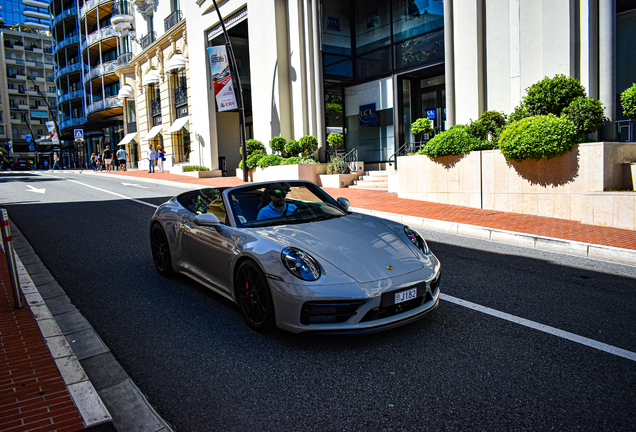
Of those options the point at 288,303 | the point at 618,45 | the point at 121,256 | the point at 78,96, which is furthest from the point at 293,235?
the point at 78,96

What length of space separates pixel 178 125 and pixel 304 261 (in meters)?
30.9

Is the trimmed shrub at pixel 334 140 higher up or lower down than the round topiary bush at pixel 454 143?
higher up

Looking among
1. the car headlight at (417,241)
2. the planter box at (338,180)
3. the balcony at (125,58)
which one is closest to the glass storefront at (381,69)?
the planter box at (338,180)

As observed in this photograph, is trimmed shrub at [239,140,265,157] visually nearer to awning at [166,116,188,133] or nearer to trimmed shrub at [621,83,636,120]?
awning at [166,116,188,133]

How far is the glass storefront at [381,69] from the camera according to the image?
717 inches

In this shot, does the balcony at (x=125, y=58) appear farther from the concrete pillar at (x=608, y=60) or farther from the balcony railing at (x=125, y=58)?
the concrete pillar at (x=608, y=60)

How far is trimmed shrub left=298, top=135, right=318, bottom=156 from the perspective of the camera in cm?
2027

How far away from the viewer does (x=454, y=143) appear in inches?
460

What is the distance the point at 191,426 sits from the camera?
8.89 feet

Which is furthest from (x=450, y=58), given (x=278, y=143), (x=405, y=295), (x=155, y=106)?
(x=155, y=106)

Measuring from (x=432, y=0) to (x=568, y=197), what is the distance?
36.2 feet

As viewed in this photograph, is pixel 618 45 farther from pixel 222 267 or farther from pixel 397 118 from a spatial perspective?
pixel 222 267

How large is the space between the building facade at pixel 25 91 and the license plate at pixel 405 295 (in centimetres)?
9112

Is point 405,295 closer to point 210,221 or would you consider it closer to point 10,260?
point 210,221
